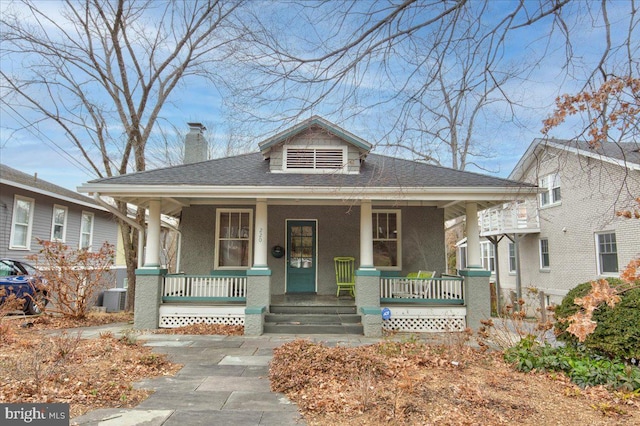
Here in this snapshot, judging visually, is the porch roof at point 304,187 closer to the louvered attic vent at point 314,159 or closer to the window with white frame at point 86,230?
the louvered attic vent at point 314,159

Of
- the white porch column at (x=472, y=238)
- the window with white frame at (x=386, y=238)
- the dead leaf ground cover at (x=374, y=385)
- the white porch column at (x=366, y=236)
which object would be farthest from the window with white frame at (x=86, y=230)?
the white porch column at (x=472, y=238)

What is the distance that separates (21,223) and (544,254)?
21.2 m

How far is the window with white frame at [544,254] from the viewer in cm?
1719

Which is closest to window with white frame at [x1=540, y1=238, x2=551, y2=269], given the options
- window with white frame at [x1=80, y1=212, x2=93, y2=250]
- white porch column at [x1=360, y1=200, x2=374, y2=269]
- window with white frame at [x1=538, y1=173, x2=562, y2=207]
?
window with white frame at [x1=538, y1=173, x2=562, y2=207]

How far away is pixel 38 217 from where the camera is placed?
1443 centimetres

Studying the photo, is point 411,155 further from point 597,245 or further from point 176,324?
point 597,245

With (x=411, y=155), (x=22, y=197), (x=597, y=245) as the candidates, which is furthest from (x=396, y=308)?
(x=22, y=197)

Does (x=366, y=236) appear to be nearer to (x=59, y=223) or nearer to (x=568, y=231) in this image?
(x=568, y=231)

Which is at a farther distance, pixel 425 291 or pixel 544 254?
pixel 544 254

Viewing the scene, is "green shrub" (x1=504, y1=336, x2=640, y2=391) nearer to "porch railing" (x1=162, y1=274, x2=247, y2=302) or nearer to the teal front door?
"porch railing" (x1=162, y1=274, x2=247, y2=302)

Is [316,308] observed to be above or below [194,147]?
below

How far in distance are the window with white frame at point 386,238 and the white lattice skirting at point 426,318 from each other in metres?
1.96

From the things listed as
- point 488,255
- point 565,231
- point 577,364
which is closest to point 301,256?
point 577,364

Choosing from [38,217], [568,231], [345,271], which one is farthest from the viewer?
[568,231]
